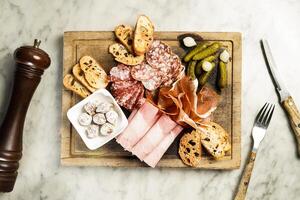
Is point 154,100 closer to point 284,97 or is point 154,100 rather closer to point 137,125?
point 137,125

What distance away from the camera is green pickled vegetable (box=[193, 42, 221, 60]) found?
55.3 inches

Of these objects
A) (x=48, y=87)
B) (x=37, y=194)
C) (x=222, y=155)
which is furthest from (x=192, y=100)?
(x=37, y=194)

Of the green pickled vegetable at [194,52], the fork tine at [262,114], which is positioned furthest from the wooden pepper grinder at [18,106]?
the fork tine at [262,114]

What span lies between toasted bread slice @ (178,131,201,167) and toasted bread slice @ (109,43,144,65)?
0.86 feet

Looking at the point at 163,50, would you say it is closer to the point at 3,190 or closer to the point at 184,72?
the point at 184,72

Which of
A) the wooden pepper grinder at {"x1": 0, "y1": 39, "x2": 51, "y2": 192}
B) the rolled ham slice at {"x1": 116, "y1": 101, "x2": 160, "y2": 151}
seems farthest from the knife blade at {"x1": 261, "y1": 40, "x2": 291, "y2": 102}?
the wooden pepper grinder at {"x1": 0, "y1": 39, "x2": 51, "y2": 192}

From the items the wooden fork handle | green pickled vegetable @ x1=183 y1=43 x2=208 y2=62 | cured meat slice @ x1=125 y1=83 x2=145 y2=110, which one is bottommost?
the wooden fork handle

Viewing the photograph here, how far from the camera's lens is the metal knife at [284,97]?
1443mm

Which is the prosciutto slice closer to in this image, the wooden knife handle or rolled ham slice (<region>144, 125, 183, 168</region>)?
rolled ham slice (<region>144, 125, 183, 168</region>)

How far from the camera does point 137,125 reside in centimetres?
140

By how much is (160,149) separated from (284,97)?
41 centimetres

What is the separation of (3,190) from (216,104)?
0.67 metres

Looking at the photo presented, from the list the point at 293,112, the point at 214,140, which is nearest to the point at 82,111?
the point at 214,140

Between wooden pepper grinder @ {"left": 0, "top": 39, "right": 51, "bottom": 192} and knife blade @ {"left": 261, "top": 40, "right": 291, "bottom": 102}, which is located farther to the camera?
knife blade @ {"left": 261, "top": 40, "right": 291, "bottom": 102}
